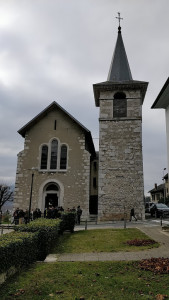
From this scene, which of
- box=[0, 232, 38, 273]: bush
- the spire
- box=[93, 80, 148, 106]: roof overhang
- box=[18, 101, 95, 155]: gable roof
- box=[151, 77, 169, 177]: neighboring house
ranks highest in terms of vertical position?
the spire

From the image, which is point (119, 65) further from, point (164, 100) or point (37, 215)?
point (164, 100)

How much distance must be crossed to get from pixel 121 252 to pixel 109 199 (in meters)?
14.2

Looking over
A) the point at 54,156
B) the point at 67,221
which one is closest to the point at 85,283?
the point at 67,221

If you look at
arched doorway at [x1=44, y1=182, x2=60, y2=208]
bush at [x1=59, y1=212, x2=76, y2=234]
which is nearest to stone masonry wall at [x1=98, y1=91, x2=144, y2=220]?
arched doorway at [x1=44, y1=182, x2=60, y2=208]

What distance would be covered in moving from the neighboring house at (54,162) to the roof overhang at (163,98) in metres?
14.4

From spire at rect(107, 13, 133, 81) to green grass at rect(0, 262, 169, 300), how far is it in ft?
78.5

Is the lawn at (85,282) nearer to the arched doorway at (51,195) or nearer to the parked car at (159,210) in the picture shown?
the arched doorway at (51,195)

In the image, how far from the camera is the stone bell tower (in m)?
23.8

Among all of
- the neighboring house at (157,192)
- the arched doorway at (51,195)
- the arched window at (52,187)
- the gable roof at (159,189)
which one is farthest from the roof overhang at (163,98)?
the gable roof at (159,189)

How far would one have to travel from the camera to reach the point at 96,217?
2489cm

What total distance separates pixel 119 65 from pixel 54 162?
545 inches

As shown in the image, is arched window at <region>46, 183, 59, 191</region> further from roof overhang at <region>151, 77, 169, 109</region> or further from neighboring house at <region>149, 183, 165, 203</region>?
neighboring house at <region>149, 183, 165, 203</region>

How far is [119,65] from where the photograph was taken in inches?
1169

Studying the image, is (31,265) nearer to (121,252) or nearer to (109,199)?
(121,252)
